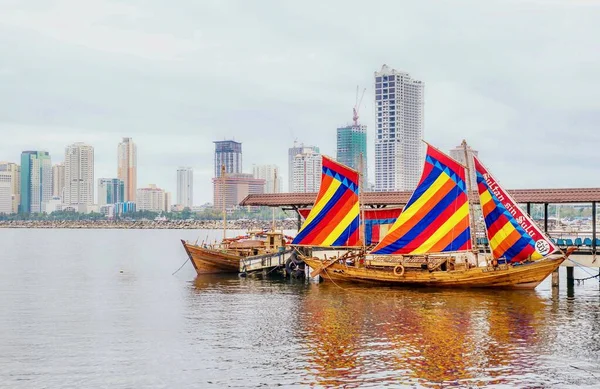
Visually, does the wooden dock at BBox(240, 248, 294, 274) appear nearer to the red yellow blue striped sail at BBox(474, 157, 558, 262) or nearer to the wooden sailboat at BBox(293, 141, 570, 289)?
the wooden sailboat at BBox(293, 141, 570, 289)

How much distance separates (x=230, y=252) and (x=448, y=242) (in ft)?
82.9

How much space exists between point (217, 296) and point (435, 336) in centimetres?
2171

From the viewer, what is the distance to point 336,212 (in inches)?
2473

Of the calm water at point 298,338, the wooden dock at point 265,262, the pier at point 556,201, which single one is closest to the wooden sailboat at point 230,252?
the wooden dock at point 265,262

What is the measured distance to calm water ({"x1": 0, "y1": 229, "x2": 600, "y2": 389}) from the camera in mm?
30250

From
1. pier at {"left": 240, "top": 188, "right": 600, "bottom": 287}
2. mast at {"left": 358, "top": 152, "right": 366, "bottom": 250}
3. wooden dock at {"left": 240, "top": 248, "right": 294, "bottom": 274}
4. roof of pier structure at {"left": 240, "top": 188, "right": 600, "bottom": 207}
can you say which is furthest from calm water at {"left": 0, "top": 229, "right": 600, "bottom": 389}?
wooden dock at {"left": 240, "top": 248, "right": 294, "bottom": 274}

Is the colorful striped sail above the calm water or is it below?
above

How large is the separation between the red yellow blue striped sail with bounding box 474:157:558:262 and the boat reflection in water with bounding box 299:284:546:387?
119 inches

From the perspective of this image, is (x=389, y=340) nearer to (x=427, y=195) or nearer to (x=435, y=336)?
(x=435, y=336)

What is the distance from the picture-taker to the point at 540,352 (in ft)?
112

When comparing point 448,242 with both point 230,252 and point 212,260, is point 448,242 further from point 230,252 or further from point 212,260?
point 212,260

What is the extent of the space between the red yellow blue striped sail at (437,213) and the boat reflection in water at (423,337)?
4.09 m

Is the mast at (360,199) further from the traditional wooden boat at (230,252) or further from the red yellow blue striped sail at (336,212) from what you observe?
the traditional wooden boat at (230,252)

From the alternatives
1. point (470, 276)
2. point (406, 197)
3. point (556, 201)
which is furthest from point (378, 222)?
point (556, 201)
